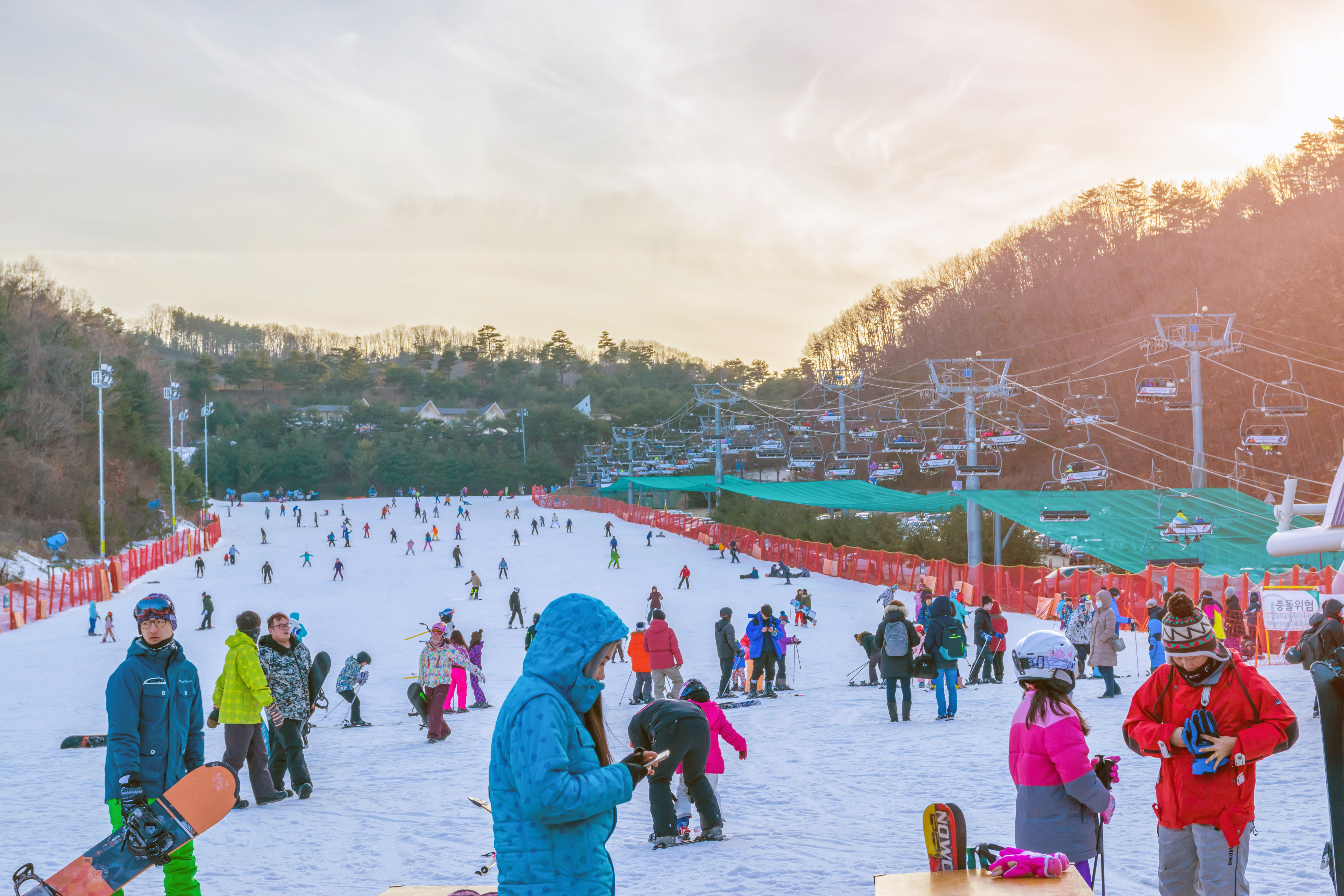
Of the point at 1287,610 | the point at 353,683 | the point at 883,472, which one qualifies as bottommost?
the point at 353,683

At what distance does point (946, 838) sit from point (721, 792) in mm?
5299

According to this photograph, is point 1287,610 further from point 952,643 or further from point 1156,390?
point 1156,390

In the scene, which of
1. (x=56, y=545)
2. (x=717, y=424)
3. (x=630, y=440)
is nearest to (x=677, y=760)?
(x=56, y=545)

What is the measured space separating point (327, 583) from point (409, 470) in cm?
7203

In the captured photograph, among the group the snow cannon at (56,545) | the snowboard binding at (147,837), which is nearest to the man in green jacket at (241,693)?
the snowboard binding at (147,837)

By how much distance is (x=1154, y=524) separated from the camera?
2644cm

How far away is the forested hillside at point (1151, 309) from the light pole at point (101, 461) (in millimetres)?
34442

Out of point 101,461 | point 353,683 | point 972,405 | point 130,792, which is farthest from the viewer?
point 101,461

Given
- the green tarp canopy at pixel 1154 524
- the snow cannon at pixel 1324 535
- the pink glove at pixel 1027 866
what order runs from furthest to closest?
1. the green tarp canopy at pixel 1154 524
2. the snow cannon at pixel 1324 535
3. the pink glove at pixel 1027 866

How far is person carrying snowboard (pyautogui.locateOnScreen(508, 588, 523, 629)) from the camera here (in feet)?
84.5

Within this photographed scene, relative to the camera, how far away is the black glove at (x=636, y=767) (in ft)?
8.84

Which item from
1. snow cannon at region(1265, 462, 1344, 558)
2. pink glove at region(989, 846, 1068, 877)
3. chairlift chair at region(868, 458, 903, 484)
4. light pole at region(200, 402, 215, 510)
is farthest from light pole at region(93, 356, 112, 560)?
pink glove at region(989, 846, 1068, 877)

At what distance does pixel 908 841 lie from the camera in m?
6.48

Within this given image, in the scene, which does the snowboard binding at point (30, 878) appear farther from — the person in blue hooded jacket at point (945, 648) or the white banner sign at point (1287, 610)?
the white banner sign at point (1287, 610)
